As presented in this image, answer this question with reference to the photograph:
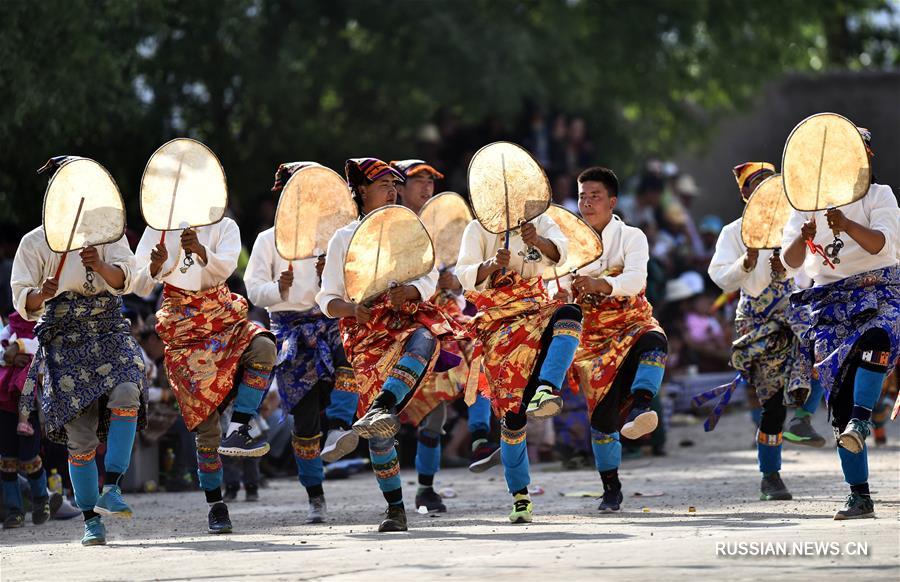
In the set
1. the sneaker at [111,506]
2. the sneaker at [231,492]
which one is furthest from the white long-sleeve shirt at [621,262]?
the sneaker at [231,492]

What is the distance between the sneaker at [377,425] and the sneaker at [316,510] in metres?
1.64

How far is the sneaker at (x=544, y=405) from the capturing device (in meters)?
9.08

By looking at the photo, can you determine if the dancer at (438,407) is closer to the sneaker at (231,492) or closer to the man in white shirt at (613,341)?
the man in white shirt at (613,341)

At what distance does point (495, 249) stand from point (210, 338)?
1732mm

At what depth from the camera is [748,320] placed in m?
11.0

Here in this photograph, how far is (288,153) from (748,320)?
8.37 m

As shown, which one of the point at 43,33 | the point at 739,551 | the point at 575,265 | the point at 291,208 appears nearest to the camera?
the point at 739,551

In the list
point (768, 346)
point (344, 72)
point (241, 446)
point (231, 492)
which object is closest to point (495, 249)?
point (241, 446)

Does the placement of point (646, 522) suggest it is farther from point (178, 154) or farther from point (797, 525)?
point (178, 154)

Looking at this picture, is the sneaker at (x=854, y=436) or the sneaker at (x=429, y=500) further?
the sneaker at (x=429, y=500)

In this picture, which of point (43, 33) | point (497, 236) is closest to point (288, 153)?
point (43, 33)

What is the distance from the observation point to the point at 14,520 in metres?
11.0

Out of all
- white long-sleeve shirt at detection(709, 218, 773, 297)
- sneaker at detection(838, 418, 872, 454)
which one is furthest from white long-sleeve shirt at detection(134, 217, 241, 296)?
sneaker at detection(838, 418, 872, 454)

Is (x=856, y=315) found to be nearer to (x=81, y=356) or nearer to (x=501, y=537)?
(x=501, y=537)
